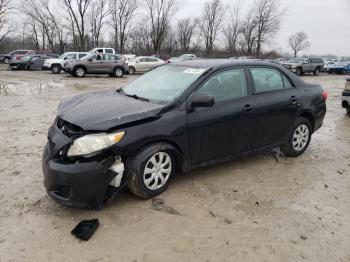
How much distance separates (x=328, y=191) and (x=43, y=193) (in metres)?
3.53

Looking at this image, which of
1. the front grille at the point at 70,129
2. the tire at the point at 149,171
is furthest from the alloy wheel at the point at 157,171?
the front grille at the point at 70,129

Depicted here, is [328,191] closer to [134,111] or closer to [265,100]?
[265,100]

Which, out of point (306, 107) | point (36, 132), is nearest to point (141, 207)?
point (306, 107)

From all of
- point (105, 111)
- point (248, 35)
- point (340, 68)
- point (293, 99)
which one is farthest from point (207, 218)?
point (248, 35)

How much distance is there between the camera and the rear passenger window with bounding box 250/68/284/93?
15.6ft

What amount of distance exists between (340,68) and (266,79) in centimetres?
3284

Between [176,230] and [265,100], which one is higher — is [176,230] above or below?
below

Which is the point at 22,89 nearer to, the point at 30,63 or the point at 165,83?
the point at 165,83

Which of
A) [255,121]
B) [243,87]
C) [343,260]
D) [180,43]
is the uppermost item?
[180,43]

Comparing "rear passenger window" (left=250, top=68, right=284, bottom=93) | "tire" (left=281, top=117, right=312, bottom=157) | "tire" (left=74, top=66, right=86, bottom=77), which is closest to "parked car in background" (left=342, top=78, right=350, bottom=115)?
"tire" (left=281, top=117, right=312, bottom=157)

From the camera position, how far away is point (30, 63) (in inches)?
1159

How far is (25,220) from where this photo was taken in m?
3.37

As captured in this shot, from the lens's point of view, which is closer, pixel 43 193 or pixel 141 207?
pixel 141 207

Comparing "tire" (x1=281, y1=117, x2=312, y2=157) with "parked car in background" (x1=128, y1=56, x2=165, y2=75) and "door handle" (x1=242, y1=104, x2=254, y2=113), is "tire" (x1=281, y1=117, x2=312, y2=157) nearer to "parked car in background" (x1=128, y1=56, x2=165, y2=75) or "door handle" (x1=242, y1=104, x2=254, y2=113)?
"door handle" (x1=242, y1=104, x2=254, y2=113)
